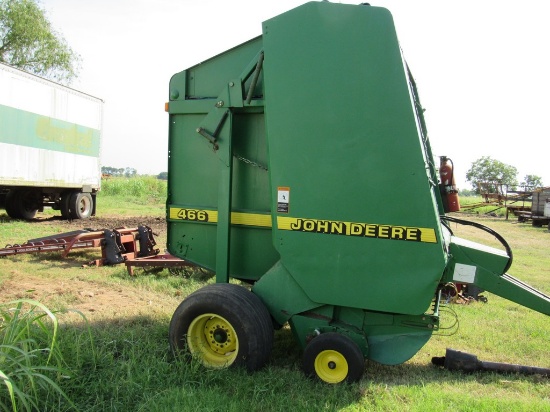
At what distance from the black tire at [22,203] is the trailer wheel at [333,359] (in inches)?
500

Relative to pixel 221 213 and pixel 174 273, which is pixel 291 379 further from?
pixel 174 273

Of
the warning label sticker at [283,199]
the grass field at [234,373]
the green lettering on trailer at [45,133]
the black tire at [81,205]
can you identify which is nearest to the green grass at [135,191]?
the black tire at [81,205]

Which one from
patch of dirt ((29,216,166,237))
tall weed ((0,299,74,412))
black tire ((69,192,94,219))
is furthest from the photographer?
black tire ((69,192,94,219))

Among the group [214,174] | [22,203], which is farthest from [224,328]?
[22,203]

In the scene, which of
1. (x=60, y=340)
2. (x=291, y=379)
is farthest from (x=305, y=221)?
(x=60, y=340)

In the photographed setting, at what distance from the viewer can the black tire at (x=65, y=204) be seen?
14297mm

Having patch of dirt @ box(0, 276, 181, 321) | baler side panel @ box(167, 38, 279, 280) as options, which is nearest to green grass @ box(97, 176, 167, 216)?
patch of dirt @ box(0, 276, 181, 321)

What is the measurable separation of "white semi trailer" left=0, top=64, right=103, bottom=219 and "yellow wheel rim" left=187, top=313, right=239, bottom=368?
978 cm

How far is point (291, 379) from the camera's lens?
11.1 ft

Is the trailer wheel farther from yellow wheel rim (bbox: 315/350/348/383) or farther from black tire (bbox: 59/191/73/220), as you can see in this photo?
black tire (bbox: 59/191/73/220)

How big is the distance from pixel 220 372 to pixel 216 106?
212 centimetres

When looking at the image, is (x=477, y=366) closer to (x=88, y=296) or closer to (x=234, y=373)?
(x=234, y=373)

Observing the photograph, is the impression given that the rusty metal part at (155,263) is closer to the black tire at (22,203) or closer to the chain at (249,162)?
the chain at (249,162)

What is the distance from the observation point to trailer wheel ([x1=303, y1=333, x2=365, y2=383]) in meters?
3.29
